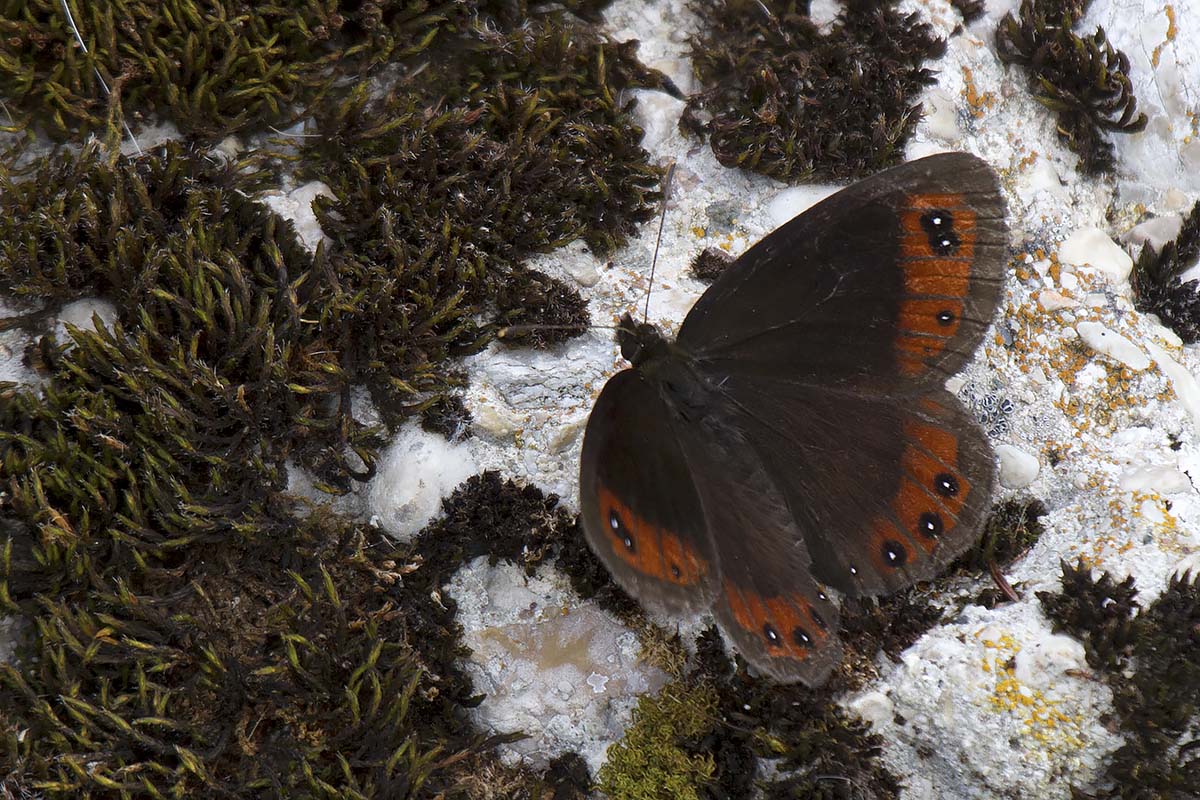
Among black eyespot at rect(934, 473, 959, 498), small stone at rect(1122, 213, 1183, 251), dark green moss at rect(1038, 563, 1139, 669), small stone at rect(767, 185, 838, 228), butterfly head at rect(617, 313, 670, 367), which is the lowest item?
dark green moss at rect(1038, 563, 1139, 669)

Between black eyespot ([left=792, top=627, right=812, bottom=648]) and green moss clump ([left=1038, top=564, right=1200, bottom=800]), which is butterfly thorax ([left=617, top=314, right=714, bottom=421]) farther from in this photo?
green moss clump ([left=1038, top=564, right=1200, bottom=800])

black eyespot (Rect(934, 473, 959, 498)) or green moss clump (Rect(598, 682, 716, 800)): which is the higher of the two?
black eyespot (Rect(934, 473, 959, 498))

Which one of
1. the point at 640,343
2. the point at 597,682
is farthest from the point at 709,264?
the point at 597,682

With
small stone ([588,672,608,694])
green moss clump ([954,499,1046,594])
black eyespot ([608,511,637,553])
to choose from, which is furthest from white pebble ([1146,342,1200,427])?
small stone ([588,672,608,694])

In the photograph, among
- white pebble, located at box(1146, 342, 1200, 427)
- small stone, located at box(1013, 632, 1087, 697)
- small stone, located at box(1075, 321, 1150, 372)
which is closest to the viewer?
small stone, located at box(1013, 632, 1087, 697)

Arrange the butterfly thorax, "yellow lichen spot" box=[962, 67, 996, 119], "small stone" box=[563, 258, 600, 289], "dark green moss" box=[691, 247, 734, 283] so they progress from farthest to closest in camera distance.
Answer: "yellow lichen spot" box=[962, 67, 996, 119], "dark green moss" box=[691, 247, 734, 283], "small stone" box=[563, 258, 600, 289], the butterfly thorax

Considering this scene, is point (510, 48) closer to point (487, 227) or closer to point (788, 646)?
point (487, 227)

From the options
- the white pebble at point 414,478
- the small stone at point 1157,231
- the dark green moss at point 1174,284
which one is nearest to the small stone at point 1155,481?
the dark green moss at point 1174,284
